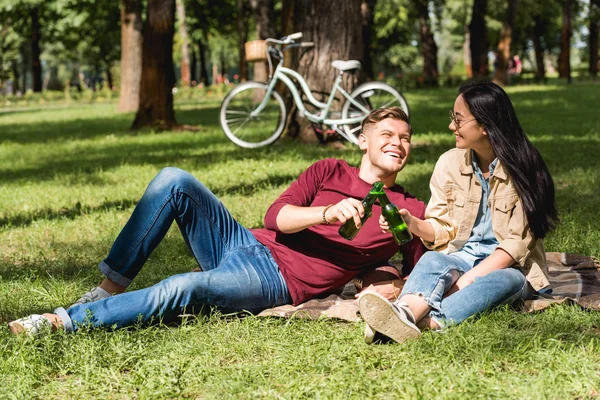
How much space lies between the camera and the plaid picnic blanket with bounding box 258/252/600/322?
3838 mm

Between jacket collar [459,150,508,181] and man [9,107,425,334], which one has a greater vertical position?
jacket collar [459,150,508,181]

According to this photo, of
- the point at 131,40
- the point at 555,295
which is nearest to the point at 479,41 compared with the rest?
the point at 131,40

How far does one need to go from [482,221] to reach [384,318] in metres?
0.95

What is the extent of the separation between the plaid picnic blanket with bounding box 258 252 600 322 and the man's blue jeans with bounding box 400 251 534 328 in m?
0.21

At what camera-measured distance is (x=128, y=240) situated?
12.7 feet

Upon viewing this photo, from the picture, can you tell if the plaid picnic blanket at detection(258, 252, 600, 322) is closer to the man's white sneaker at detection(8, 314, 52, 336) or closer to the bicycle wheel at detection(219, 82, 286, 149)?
the man's white sneaker at detection(8, 314, 52, 336)

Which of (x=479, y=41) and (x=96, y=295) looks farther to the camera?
(x=479, y=41)

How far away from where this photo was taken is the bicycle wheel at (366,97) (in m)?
9.80

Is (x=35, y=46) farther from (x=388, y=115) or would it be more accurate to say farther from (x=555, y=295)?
(x=555, y=295)

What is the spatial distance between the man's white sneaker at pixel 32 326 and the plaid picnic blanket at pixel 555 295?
1008 millimetres

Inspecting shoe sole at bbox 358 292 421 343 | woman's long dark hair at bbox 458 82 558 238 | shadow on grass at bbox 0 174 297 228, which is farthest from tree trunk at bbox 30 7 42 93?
shoe sole at bbox 358 292 421 343

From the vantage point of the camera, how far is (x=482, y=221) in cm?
398

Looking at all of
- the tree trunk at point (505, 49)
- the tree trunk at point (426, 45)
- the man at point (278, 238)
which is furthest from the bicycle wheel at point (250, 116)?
the tree trunk at point (426, 45)

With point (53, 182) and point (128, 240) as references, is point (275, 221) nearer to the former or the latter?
point (128, 240)
